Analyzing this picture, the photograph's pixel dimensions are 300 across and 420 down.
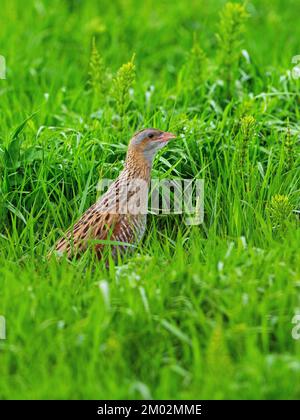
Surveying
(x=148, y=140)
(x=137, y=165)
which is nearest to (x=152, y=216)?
(x=137, y=165)

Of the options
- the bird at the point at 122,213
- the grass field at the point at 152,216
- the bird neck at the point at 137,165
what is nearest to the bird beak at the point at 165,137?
the bird at the point at 122,213

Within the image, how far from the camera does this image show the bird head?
665 cm

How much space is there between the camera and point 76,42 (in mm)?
10484

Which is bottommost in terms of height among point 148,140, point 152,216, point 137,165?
point 152,216

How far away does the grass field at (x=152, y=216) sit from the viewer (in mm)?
4938

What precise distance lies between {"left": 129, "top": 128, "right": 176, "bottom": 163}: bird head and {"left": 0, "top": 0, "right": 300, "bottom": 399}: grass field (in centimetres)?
31

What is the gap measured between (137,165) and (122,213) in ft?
1.33

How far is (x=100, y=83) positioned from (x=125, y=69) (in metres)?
0.97

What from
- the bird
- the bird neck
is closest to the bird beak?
the bird

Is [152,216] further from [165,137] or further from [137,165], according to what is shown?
[165,137]

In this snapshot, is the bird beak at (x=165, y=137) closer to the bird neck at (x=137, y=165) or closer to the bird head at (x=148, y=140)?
the bird head at (x=148, y=140)

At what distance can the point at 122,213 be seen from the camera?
6414mm

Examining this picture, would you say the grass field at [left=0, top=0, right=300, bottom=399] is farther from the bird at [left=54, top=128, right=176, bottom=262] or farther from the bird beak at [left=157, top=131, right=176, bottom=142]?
the bird beak at [left=157, top=131, right=176, bottom=142]
